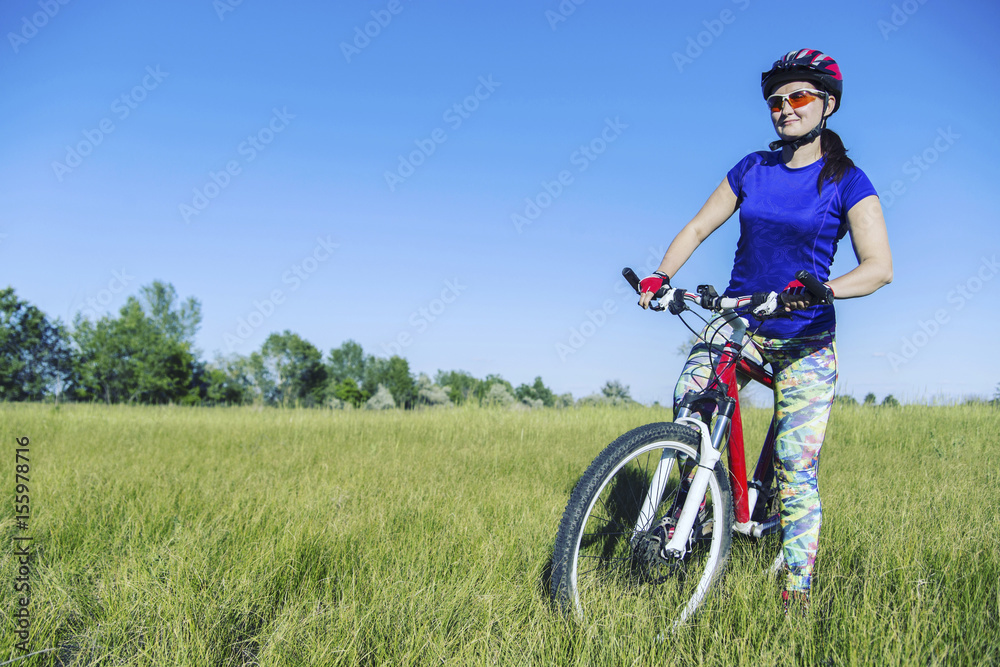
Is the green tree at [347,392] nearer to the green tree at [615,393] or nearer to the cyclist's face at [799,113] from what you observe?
the green tree at [615,393]

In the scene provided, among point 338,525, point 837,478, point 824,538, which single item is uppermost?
point 837,478

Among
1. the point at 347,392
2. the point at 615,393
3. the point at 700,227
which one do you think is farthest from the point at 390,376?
the point at 700,227

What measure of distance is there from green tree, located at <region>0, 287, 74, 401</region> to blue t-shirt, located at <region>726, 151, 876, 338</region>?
5668 centimetres

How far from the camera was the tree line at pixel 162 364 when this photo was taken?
51.8 metres

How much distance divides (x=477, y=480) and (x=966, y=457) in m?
4.79

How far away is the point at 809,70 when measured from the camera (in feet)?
8.57

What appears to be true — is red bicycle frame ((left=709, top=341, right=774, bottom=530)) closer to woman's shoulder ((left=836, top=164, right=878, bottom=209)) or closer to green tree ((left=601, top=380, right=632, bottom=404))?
woman's shoulder ((left=836, top=164, right=878, bottom=209))

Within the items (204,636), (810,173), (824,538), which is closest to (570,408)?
(824,538)

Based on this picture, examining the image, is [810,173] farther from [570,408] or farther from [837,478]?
[570,408]

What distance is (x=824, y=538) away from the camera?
10.2ft

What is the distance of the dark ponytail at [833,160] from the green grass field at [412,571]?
1774 millimetres

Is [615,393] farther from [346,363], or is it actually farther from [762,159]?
[346,363]

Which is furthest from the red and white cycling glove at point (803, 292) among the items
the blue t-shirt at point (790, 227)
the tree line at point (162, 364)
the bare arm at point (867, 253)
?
the tree line at point (162, 364)

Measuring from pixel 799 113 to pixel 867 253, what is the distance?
0.74 metres
